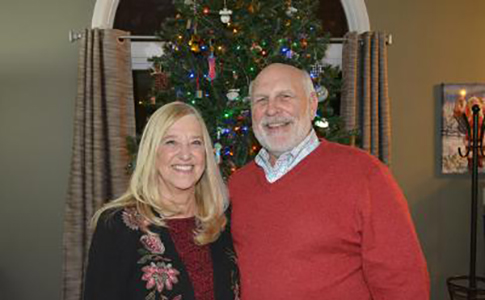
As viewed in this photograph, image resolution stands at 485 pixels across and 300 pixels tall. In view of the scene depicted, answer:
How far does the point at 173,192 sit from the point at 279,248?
49 cm

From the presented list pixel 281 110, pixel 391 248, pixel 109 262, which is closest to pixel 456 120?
pixel 281 110

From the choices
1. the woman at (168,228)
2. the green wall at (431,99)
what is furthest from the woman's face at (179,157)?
the green wall at (431,99)

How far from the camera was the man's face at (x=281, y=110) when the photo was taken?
200 cm

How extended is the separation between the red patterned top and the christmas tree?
50.4 inches

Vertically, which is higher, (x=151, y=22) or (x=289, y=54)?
(x=151, y=22)

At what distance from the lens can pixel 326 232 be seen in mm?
1769

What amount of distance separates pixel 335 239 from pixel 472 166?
9.51ft

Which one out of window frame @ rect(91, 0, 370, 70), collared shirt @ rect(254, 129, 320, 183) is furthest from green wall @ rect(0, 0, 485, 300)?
collared shirt @ rect(254, 129, 320, 183)

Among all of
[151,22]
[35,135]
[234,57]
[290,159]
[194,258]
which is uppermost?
[151,22]

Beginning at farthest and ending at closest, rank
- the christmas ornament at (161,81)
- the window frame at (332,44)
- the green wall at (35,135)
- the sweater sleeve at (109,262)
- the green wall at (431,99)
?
the green wall at (431,99) → the window frame at (332,44) → the green wall at (35,135) → the christmas ornament at (161,81) → the sweater sleeve at (109,262)

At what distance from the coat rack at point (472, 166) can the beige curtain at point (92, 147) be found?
9.91 feet

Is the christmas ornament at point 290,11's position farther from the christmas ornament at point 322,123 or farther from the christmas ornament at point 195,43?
the christmas ornament at point 322,123

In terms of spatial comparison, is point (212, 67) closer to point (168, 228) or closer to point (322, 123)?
point (322, 123)

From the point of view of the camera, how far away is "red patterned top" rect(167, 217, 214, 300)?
1689mm
